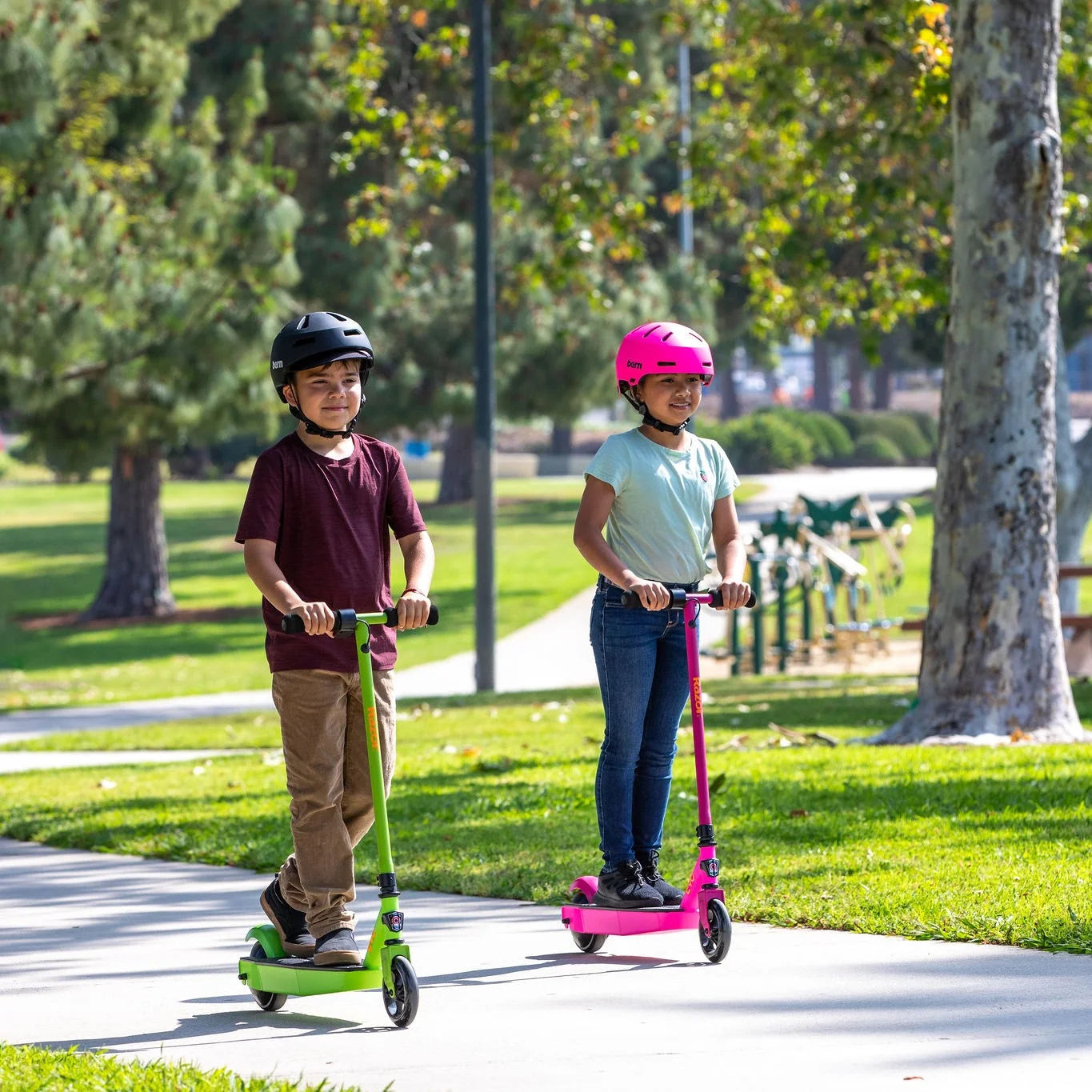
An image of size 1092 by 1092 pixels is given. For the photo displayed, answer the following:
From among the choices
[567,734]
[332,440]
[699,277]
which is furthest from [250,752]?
[699,277]

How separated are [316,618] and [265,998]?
3.70ft

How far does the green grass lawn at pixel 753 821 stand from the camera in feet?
20.2

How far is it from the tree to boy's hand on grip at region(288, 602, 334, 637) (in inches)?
565

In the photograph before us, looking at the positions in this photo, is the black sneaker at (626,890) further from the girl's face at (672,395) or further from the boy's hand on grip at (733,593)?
the girl's face at (672,395)

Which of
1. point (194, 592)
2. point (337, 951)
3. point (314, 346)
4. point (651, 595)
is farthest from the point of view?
point (194, 592)

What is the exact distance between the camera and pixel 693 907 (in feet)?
18.4

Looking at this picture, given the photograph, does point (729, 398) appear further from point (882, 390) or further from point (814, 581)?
point (814, 581)

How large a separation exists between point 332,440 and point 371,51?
11.6 m

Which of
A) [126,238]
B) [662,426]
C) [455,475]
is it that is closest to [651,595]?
[662,426]

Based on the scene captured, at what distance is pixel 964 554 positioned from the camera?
10.5 m

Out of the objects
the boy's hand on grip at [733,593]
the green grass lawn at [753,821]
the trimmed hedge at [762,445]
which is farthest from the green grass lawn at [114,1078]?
the trimmed hedge at [762,445]

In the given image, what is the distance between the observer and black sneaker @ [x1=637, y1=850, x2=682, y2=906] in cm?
575

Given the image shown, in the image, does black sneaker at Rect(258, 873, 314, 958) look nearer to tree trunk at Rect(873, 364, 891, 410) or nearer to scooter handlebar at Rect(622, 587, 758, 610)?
scooter handlebar at Rect(622, 587, 758, 610)

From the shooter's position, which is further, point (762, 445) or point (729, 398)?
point (729, 398)
